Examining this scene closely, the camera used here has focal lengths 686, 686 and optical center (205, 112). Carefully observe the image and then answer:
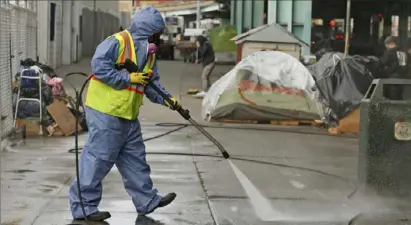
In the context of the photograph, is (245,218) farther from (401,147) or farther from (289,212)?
(401,147)

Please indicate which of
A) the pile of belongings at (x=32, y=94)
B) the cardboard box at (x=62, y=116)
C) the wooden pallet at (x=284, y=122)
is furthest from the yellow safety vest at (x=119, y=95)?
the wooden pallet at (x=284, y=122)

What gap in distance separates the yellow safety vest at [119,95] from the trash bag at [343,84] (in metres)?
7.50

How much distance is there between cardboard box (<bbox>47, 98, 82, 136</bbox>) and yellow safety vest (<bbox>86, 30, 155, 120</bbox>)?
5565 mm

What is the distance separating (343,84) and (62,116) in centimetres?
545

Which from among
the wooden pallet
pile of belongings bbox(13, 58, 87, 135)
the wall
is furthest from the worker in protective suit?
the wall

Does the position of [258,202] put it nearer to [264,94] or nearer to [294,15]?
[264,94]

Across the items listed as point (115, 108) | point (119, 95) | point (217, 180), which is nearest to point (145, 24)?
point (119, 95)

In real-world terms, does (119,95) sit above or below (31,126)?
above

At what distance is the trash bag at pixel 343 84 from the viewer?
43.1 feet

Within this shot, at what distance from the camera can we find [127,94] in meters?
6.10

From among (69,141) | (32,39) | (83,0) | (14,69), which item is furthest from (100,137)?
(83,0)

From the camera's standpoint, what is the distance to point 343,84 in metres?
13.4

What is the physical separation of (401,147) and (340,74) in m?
6.23

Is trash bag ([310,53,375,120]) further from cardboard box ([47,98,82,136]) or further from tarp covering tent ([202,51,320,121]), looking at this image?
cardboard box ([47,98,82,136])
